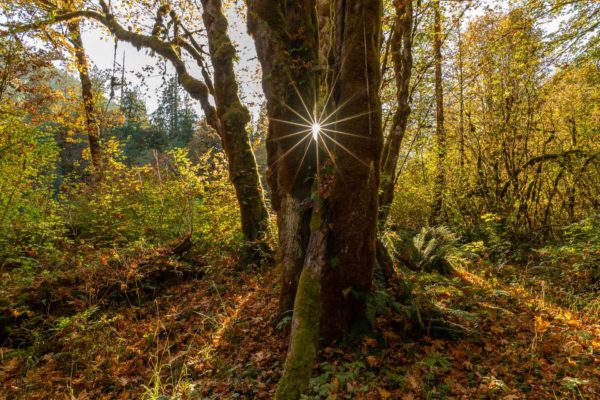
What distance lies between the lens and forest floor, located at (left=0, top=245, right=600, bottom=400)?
3188mm

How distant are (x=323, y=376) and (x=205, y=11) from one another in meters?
8.05

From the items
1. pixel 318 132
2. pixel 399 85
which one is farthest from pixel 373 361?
pixel 399 85

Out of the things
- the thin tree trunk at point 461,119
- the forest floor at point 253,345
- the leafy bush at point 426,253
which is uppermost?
the thin tree trunk at point 461,119

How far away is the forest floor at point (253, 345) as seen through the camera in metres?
3.19

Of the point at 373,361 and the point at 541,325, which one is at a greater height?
the point at 541,325

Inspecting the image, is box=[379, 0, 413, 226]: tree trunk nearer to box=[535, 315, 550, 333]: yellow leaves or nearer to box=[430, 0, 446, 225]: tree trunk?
box=[430, 0, 446, 225]: tree trunk

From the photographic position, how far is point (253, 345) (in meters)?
4.21

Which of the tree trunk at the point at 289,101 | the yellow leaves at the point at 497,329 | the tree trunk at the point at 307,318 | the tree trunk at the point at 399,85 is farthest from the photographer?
the tree trunk at the point at 399,85

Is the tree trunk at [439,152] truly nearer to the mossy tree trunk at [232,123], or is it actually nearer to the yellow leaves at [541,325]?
the mossy tree trunk at [232,123]

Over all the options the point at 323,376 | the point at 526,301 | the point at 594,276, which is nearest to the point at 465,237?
the point at 594,276

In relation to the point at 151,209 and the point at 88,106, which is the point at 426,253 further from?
the point at 88,106

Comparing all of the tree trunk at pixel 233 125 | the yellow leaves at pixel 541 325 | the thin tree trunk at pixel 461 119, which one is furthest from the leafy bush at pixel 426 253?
the thin tree trunk at pixel 461 119

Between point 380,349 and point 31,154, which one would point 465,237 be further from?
point 31,154

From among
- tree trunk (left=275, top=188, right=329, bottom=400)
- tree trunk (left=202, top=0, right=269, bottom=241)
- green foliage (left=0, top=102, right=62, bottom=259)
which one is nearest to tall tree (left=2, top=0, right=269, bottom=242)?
tree trunk (left=202, top=0, right=269, bottom=241)
